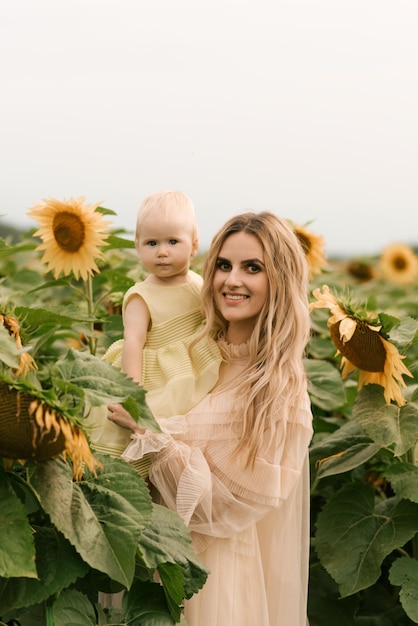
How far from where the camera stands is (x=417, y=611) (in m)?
2.39

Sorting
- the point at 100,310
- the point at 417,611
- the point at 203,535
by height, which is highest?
the point at 100,310

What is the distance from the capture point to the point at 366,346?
2.40 m

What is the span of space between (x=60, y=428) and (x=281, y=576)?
3.72ft

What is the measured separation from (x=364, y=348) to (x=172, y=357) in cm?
49

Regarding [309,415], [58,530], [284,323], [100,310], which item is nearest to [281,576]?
[309,415]

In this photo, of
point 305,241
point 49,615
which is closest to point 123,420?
point 49,615

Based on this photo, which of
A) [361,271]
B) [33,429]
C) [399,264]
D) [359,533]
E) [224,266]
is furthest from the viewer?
[361,271]

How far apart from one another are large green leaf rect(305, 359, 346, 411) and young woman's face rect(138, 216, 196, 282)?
814mm

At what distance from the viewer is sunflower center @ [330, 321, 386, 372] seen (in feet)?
7.80

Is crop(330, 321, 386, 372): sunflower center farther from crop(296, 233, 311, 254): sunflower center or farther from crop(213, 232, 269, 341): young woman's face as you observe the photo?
crop(296, 233, 311, 254): sunflower center

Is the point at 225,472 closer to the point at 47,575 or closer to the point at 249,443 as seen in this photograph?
the point at 249,443

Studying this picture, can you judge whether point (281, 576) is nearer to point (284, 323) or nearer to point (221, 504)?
point (221, 504)

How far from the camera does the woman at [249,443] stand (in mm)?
2316

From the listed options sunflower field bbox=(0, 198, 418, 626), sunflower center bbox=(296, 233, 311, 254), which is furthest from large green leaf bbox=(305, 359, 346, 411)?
sunflower center bbox=(296, 233, 311, 254)
